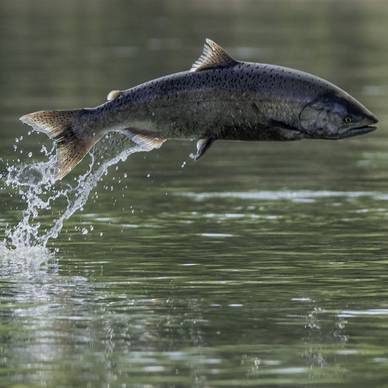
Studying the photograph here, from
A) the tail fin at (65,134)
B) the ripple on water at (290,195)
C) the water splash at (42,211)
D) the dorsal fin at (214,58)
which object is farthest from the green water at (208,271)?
the dorsal fin at (214,58)

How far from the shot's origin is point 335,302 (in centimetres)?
1498

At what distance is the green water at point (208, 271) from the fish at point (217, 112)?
4.21 ft

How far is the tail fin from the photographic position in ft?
49.6

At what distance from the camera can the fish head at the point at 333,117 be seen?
1424cm

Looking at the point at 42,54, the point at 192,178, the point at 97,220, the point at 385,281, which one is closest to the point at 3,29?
the point at 42,54

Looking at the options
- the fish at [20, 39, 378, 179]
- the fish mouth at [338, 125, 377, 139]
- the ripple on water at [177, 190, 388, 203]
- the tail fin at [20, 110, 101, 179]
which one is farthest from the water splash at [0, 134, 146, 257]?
the fish mouth at [338, 125, 377, 139]

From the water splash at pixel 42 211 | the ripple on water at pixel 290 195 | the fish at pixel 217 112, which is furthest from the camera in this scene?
the ripple on water at pixel 290 195

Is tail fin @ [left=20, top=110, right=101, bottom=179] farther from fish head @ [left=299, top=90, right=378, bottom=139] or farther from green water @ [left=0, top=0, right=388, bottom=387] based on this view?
fish head @ [left=299, top=90, right=378, bottom=139]

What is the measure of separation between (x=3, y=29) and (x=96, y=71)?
59.7 feet

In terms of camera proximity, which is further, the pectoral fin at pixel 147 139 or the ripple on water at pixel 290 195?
the ripple on water at pixel 290 195

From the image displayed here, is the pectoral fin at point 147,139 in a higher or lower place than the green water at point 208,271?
higher

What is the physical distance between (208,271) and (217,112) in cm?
238

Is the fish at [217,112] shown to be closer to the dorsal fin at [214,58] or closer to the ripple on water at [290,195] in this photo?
the dorsal fin at [214,58]

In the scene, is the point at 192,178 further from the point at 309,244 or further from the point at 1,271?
the point at 1,271
